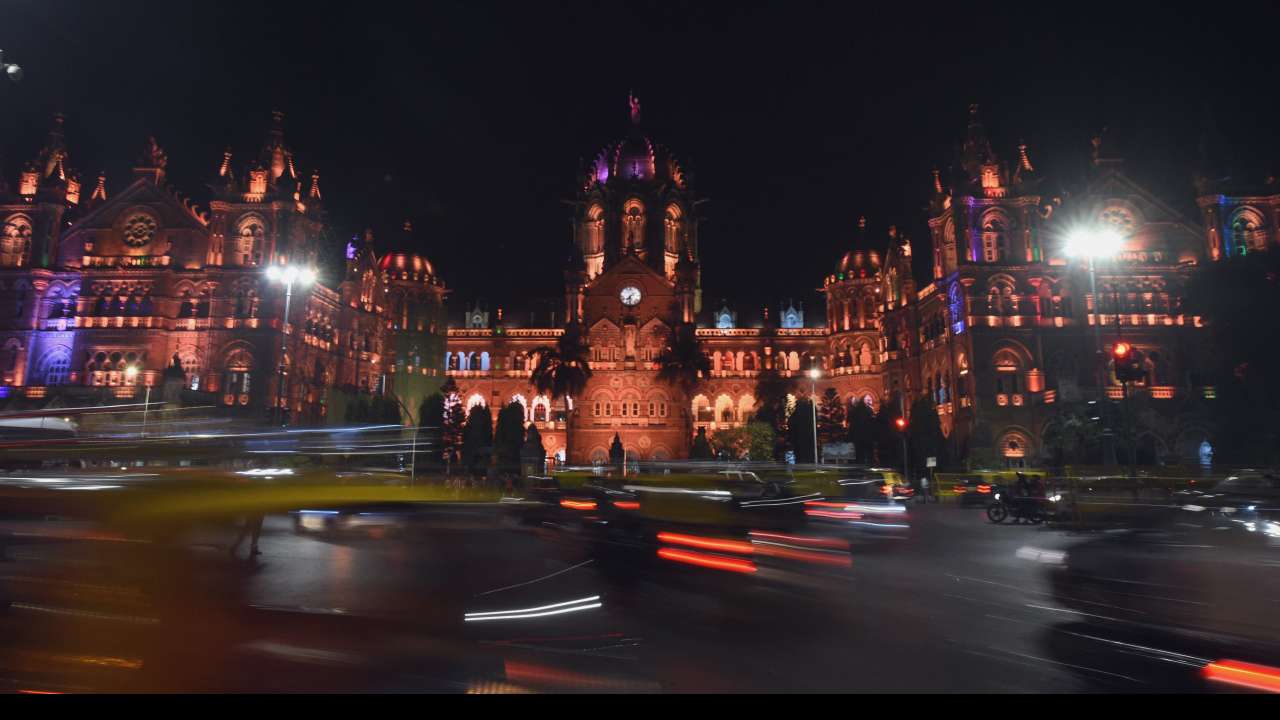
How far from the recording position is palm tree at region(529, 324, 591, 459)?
71.4 meters

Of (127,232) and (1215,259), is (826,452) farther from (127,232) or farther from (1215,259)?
(127,232)

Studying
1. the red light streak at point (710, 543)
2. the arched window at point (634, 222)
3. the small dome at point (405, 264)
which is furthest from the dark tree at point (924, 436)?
the small dome at point (405, 264)

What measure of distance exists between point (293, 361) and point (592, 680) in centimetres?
6112

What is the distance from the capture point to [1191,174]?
212 feet

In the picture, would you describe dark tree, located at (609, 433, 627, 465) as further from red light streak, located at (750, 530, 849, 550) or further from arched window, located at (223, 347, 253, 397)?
red light streak, located at (750, 530, 849, 550)

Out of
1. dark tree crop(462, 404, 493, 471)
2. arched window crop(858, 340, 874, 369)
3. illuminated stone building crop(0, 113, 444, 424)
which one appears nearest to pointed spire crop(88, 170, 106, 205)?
illuminated stone building crop(0, 113, 444, 424)

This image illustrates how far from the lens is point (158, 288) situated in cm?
6075

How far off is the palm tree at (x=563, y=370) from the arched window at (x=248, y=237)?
89.3 feet

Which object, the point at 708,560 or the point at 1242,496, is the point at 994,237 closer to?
the point at 1242,496

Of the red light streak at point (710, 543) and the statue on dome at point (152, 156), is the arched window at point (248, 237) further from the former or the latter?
the red light streak at point (710, 543)

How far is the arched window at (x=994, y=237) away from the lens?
59781 mm

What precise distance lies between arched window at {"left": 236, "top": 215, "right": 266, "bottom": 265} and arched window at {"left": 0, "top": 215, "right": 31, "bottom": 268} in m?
19.0

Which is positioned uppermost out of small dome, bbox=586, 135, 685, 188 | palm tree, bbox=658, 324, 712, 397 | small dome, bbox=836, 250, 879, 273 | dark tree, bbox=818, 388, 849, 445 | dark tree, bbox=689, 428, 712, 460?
small dome, bbox=586, 135, 685, 188

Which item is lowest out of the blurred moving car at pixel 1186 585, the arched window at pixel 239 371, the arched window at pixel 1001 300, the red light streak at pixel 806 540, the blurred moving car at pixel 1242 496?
the blurred moving car at pixel 1186 585
